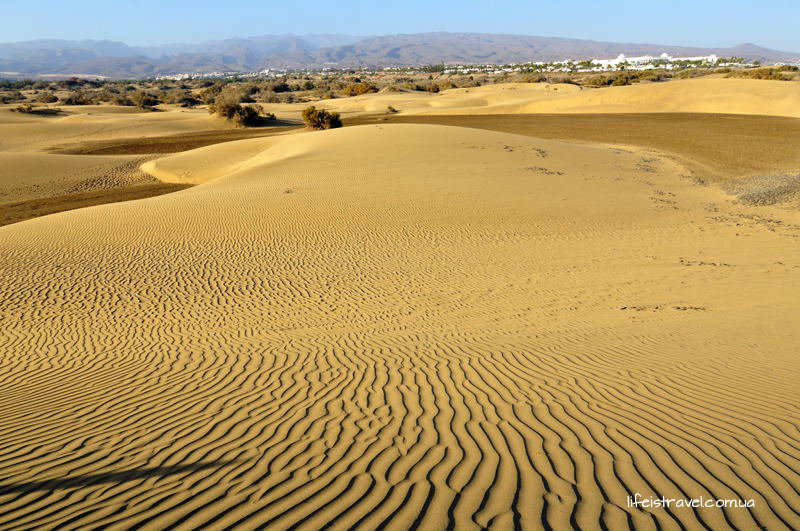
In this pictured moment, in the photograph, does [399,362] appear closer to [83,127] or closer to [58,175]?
[58,175]

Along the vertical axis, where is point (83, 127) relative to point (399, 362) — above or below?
below

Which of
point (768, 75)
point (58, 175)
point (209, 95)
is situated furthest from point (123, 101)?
point (768, 75)

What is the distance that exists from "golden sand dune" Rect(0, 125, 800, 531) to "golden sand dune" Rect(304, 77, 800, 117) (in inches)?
1556

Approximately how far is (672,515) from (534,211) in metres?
16.1

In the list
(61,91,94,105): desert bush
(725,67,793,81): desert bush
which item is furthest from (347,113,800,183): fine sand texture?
(61,91,94,105): desert bush

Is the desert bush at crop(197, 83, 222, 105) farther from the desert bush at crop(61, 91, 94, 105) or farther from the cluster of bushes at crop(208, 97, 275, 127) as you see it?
the cluster of bushes at crop(208, 97, 275, 127)

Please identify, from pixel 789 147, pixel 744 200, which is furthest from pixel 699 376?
pixel 789 147

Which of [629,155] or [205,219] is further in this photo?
[629,155]

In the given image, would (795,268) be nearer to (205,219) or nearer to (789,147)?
(205,219)

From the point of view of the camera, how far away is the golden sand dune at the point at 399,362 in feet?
14.9

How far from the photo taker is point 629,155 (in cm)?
3238

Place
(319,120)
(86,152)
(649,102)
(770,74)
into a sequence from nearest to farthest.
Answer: (86,152)
(319,120)
(649,102)
(770,74)

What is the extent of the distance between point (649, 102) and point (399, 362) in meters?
60.1

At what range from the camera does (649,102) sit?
61.1m
